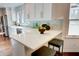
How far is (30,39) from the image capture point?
983 millimetres

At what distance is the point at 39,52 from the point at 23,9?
473mm

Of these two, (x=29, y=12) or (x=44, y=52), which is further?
(x=44, y=52)

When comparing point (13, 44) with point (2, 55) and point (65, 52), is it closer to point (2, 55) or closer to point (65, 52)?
point (2, 55)

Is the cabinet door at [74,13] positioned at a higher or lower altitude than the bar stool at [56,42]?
higher

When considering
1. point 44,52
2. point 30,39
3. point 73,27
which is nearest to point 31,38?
point 30,39

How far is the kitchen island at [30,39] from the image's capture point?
0.98 meters

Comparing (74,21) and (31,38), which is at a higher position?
(74,21)

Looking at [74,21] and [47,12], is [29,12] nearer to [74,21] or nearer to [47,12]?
[47,12]

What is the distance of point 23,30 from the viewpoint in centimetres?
98

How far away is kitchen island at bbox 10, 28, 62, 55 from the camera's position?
3.22ft

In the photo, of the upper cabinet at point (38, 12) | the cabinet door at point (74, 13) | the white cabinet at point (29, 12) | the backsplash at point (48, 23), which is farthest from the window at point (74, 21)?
the white cabinet at point (29, 12)

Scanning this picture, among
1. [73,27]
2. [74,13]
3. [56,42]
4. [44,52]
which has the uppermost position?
[74,13]

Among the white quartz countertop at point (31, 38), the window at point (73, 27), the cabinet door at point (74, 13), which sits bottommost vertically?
the white quartz countertop at point (31, 38)

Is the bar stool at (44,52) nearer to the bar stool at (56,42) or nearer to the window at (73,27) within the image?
the bar stool at (56,42)
